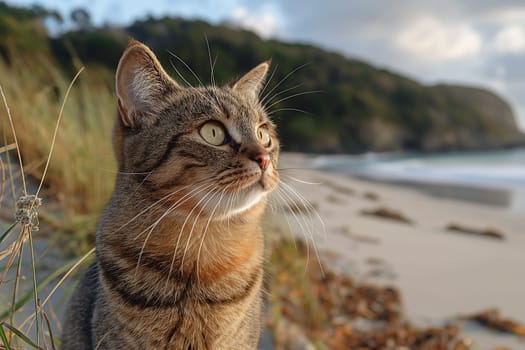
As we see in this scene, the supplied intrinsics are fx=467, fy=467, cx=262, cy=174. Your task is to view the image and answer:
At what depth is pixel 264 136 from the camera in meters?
1.93

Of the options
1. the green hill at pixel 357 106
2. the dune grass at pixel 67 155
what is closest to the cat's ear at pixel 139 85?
the dune grass at pixel 67 155

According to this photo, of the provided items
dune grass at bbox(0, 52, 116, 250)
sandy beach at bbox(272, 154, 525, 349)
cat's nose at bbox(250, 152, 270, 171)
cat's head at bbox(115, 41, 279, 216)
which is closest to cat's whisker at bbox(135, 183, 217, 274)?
cat's head at bbox(115, 41, 279, 216)

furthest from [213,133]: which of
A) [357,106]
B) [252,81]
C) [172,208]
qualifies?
[357,106]

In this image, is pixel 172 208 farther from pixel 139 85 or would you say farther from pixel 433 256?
pixel 433 256

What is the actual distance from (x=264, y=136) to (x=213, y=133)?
1.01 feet

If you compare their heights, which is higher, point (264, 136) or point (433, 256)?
point (264, 136)

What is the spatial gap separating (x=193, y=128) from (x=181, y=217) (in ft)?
1.07

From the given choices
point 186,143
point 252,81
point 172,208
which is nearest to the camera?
point 172,208

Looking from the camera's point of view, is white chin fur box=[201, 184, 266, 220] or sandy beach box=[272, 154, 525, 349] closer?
white chin fur box=[201, 184, 266, 220]

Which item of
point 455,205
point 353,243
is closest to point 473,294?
point 353,243

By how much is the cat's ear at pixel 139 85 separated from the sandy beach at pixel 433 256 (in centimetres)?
64

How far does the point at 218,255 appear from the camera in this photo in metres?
1.71

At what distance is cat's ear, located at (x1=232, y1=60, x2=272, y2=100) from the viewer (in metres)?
2.18

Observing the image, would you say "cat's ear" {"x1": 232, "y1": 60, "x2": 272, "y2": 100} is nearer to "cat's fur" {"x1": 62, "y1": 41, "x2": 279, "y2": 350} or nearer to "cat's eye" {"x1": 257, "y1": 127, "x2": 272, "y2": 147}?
"cat's eye" {"x1": 257, "y1": 127, "x2": 272, "y2": 147}
